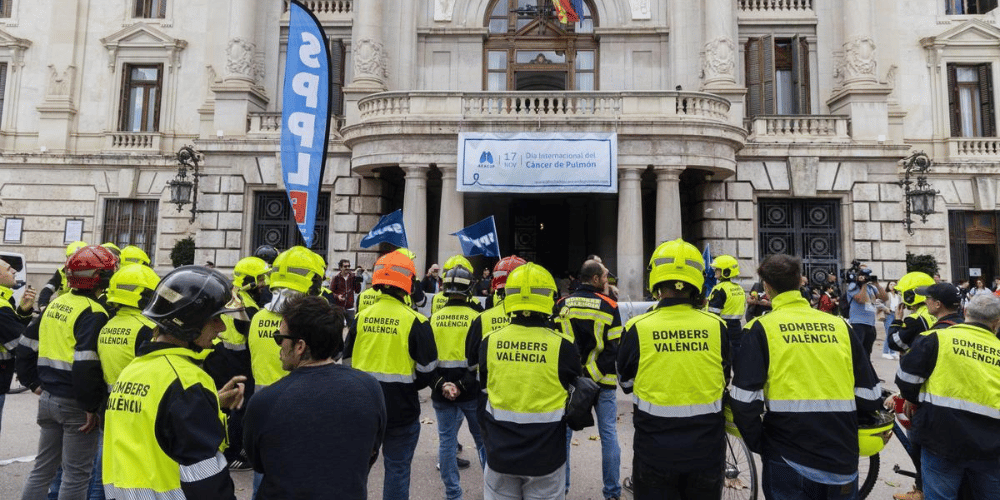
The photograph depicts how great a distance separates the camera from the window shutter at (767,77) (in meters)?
20.3

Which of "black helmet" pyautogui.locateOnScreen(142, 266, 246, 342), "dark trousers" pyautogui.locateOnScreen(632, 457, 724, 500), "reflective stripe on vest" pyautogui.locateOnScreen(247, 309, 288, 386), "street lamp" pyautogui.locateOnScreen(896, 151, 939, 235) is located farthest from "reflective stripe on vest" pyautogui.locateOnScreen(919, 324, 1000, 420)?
"street lamp" pyautogui.locateOnScreen(896, 151, 939, 235)

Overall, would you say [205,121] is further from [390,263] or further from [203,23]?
[390,263]

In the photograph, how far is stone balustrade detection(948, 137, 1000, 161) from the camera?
20812mm

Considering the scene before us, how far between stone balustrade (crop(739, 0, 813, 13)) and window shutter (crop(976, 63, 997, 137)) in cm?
737

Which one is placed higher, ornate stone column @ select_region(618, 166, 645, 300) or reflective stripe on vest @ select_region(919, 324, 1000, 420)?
ornate stone column @ select_region(618, 166, 645, 300)

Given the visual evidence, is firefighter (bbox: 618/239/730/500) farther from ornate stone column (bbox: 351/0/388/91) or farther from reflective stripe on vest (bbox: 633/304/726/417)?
ornate stone column (bbox: 351/0/388/91)

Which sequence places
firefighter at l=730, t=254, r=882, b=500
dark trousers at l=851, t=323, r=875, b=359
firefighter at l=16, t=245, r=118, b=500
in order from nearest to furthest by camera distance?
firefighter at l=730, t=254, r=882, b=500
firefighter at l=16, t=245, r=118, b=500
dark trousers at l=851, t=323, r=875, b=359

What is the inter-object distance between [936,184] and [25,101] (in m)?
35.1

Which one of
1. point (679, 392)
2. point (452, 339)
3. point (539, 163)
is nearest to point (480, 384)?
point (679, 392)

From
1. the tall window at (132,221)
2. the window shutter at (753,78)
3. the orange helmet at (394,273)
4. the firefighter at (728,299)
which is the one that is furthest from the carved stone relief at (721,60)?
the tall window at (132,221)

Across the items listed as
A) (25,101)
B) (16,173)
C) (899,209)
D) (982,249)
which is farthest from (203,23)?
(982,249)

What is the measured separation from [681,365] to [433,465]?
12.5 ft

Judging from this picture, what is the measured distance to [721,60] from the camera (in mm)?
18547

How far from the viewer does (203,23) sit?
74.6 feet
